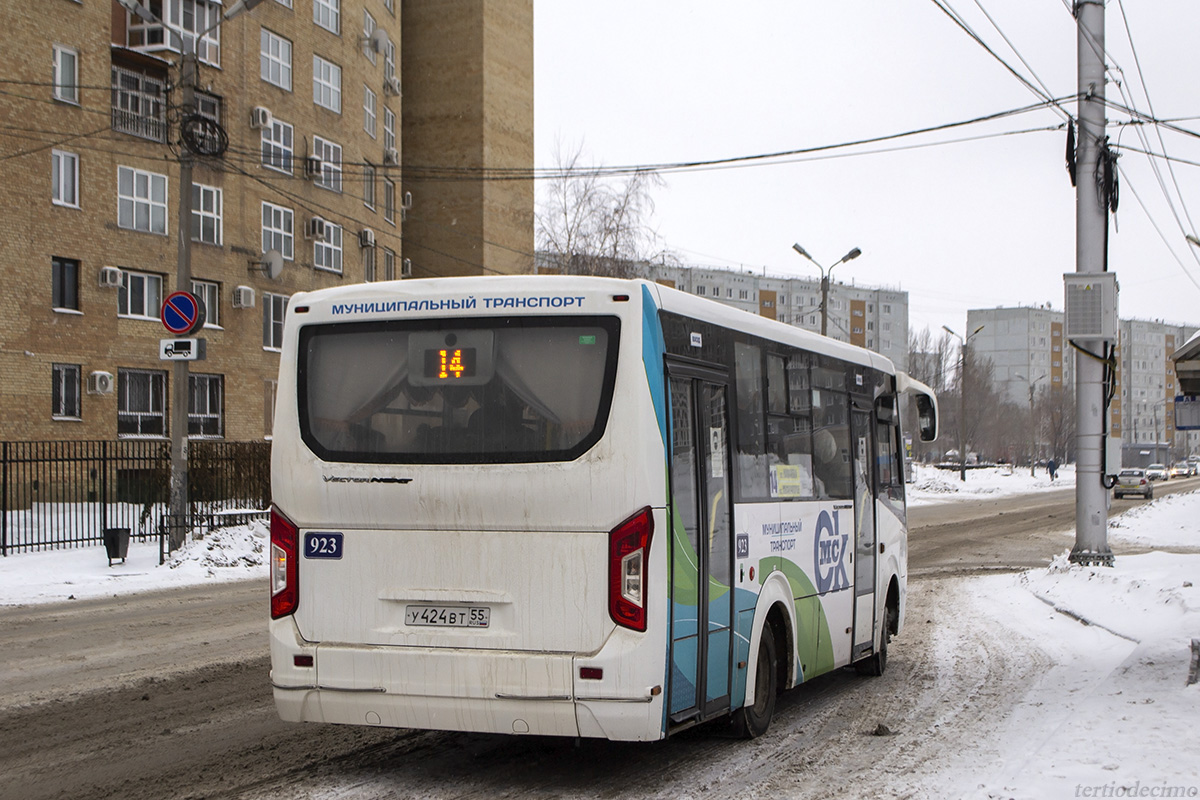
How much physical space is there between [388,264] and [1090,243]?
3437 cm

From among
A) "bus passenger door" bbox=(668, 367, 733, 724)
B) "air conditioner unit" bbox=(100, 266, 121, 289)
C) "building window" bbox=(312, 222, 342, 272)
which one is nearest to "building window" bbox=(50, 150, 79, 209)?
"air conditioner unit" bbox=(100, 266, 121, 289)

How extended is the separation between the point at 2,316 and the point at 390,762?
28.2 metres

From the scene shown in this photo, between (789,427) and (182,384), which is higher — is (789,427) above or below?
below

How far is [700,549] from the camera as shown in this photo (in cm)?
660

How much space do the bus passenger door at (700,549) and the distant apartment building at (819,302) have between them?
114 meters

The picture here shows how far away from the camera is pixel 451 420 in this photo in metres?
6.34

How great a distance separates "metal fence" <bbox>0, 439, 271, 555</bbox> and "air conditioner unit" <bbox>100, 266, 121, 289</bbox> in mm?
6905

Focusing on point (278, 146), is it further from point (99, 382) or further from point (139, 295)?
point (99, 382)

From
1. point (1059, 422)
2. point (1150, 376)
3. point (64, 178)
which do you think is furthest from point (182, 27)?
point (1150, 376)

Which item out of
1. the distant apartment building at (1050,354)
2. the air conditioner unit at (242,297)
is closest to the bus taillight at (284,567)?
the air conditioner unit at (242,297)

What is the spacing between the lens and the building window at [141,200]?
3372 centimetres

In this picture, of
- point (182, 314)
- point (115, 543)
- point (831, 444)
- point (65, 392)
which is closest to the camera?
point (831, 444)

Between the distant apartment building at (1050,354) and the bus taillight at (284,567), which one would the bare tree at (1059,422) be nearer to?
the distant apartment building at (1050,354)

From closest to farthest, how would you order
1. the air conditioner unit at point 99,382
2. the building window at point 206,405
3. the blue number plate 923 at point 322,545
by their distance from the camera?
the blue number plate 923 at point 322,545 → the air conditioner unit at point 99,382 → the building window at point 206,405
